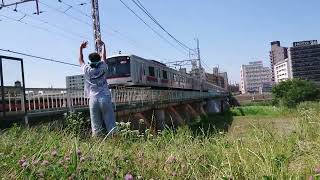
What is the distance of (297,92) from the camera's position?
272ft

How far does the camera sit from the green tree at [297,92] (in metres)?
81.6

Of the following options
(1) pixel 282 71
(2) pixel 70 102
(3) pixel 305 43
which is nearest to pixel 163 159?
(2) pixel 70 102

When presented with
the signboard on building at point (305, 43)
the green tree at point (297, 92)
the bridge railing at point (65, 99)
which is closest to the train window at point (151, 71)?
the bridge railing at point (65, 99)

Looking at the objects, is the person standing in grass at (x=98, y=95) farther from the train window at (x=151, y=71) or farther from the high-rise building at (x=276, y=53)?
the high-rise building at (x=276, y=53)

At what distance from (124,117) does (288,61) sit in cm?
12841

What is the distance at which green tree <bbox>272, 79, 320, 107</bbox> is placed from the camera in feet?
268

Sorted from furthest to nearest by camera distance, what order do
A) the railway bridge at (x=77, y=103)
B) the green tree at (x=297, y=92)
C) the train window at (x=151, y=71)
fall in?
the green tree at (x=297, y=92)
the train window at (x=151, y=71)
the railway bridge at (x=77, y=103)

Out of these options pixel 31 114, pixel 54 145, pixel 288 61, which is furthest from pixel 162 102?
pixel 288 61

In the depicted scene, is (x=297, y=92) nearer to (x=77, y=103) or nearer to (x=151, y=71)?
(x=151, y=71)

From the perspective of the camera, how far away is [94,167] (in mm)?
3557

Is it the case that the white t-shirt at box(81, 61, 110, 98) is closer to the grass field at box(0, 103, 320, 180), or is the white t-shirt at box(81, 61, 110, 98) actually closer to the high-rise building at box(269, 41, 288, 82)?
the grass field at box(0, 103, 320, 180)

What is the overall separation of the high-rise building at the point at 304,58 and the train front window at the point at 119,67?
11552cm

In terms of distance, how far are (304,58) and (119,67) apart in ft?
395

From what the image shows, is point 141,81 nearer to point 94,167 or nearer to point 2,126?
point 2,126
